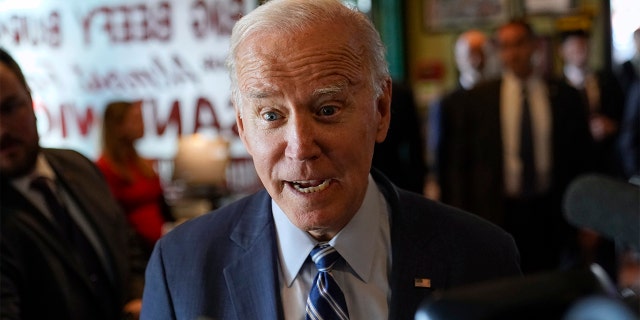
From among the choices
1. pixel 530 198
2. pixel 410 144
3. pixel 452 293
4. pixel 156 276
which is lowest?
pixel 530 198

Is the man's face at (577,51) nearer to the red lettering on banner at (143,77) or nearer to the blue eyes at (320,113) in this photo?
the red lettering on banner at (143,77)

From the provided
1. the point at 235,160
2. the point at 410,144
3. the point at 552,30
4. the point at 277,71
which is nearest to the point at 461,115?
the point at 410,144

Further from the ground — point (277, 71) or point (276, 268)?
point (277, 71)

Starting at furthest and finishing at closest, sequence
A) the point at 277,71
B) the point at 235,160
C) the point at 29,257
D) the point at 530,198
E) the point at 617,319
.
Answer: the point at 235,160 → the point at 530,198 → the point at 29,257 → the point at 277,71 → the point at 617,319

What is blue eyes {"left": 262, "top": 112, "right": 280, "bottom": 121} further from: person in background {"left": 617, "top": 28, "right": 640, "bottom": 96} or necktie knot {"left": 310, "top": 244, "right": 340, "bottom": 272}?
person in background {"left": 617, "top": 28, "right": 640, "bottom": 96}

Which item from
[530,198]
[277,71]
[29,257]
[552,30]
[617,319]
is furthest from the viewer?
[552,30]

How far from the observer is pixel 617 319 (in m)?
0.44

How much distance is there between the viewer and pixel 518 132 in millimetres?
4055

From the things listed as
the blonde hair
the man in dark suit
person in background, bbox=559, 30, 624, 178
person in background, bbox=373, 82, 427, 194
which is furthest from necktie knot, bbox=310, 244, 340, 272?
person in background, bbox=559, 30, 624, 178

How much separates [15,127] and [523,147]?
2.74 metres

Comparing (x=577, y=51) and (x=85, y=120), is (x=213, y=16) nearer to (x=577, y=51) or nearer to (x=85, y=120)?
(x=85, y=120)

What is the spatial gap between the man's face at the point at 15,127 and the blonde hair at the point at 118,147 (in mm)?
2295

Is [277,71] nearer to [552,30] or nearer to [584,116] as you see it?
[584,116]

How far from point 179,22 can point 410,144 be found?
6.96 feet
